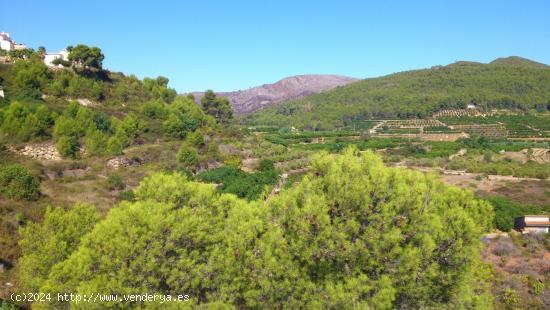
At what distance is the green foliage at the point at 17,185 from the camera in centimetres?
2000

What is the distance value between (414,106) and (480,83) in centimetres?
3528

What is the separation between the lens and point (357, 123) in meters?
115

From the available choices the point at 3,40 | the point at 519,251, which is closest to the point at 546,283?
the point at 519,251

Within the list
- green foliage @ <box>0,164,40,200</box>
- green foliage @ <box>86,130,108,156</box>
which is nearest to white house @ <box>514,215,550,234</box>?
green foliage @ <box>0,164,40,200</box>

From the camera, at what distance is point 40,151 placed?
3459 centimetres

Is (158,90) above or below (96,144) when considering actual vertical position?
above

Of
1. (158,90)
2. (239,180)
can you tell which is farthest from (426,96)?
(239,180)

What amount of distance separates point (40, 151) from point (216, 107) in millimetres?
49512

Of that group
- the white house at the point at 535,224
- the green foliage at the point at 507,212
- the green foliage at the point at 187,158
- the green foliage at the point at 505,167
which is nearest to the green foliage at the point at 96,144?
the green foliage at the point at 187,158

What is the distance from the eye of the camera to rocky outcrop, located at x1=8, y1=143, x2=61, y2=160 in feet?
108

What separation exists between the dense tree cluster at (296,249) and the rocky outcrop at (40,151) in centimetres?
2698

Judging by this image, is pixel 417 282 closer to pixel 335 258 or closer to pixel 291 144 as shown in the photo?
pixel 335 258

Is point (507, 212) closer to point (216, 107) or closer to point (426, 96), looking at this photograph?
point (216, 107)

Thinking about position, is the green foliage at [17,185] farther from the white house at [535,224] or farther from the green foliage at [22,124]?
the white house at [535,224]
